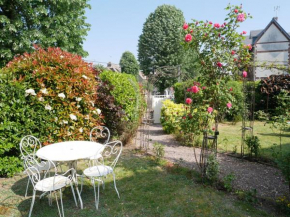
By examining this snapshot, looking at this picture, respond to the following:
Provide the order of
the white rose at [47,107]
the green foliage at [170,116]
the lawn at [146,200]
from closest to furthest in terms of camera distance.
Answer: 1. the lawn at [146,200]
2. the white rose at [47,107]
3. the green foliage at [170,116]

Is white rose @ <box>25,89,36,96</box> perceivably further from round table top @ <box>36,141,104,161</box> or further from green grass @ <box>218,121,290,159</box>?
green grass @ <box>218,121,290,159</box>

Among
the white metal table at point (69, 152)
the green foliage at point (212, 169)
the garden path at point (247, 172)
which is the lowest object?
the garden path at point (247, 172)

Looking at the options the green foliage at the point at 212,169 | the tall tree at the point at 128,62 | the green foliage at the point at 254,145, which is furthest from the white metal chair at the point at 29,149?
the tall tree at the point at 128,62

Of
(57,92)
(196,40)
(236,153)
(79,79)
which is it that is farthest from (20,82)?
(236,153)

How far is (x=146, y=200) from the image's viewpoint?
323 centimetres

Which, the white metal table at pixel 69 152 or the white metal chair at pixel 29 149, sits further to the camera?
the white metal chair at pixel 29 149

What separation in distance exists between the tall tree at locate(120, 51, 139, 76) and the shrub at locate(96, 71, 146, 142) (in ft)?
57.8

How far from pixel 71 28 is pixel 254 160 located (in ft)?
35.5

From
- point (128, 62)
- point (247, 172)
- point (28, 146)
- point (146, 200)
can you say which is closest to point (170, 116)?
point (247, 172)

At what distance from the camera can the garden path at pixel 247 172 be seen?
3586mm

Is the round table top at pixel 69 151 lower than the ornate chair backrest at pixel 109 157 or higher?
higher

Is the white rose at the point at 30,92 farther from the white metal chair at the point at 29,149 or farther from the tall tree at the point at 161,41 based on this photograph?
the tall tree at the point at 161,41

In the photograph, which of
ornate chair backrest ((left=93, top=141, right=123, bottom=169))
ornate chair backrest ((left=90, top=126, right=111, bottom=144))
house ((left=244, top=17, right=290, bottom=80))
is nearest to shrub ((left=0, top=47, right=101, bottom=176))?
ornate chair backrest ((left=90, top=126, right=111, bottom=144))

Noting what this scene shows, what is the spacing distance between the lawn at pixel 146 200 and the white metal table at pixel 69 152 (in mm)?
455
